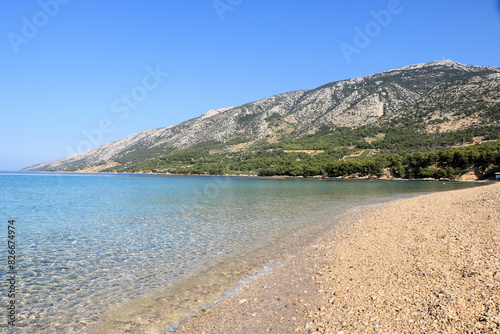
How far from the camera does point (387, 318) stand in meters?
6.54

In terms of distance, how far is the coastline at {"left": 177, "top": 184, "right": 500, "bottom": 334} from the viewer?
248 inches

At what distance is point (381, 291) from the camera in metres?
8.04

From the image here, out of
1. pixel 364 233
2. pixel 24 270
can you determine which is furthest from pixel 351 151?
pixel 24 270

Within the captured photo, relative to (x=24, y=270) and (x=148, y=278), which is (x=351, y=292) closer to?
(x=148, y=278)

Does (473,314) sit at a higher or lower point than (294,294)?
higher

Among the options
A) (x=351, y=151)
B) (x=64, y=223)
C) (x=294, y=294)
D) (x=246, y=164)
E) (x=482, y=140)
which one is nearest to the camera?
(x=294, y=294)

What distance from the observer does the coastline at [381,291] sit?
6309 mm

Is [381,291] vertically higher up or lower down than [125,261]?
higher up

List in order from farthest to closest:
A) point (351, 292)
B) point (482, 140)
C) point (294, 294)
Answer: point (482, 140), point (294, 294), point (351, 292)

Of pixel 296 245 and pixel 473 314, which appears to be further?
pixel 296 245

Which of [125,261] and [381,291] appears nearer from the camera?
[381,291]

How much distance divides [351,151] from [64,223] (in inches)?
6581

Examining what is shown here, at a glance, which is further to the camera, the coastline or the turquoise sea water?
the turquoise sea water

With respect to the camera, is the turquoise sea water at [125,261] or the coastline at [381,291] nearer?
the coastline at [381,291]
